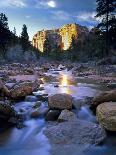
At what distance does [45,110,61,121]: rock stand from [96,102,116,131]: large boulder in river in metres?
1.39

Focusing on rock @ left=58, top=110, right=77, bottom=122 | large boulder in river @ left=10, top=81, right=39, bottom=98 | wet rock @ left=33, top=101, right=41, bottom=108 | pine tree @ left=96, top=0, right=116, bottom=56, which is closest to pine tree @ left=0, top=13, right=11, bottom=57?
pine tree @ left=96, top=0, right=116, bottom=56

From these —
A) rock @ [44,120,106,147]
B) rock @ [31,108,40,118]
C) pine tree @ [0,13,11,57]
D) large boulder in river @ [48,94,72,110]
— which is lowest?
rock @ [44,120,106,147]

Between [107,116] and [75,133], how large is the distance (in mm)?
1002

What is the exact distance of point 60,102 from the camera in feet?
32.9

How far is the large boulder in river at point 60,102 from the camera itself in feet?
32.8

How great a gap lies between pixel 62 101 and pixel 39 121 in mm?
1131

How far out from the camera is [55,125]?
8.72 m

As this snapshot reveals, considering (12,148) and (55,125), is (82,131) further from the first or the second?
(12,148)

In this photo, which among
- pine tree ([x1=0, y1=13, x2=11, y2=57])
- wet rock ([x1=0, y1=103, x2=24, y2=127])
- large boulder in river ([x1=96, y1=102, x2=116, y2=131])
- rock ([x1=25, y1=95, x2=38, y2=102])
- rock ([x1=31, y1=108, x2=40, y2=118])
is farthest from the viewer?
pine tree ([x1=0, y1=13, x2=11, y2=57])

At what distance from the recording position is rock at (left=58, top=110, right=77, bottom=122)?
29.5ft

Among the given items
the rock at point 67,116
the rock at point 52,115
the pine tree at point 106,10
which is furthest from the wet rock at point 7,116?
the pine tree at point 106,10

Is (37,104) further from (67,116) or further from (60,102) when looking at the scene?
(67,116)

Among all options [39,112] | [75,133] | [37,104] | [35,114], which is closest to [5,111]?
[35,114]

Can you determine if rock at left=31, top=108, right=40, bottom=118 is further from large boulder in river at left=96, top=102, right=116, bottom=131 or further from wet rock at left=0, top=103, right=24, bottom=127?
large boulder in river at left=96, top=102, right=116, bottom=131
